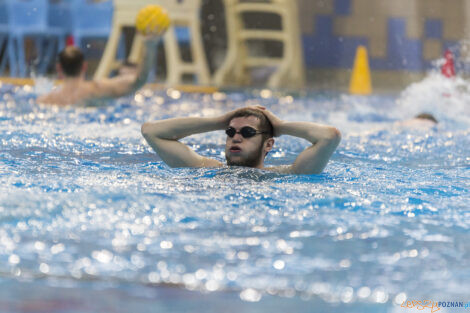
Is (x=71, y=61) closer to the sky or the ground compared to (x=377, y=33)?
closer to the ground

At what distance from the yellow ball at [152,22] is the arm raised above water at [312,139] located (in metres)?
2.73

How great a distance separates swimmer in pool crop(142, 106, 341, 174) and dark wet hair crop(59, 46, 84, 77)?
2.79 m

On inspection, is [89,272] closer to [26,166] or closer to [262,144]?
[262,144]

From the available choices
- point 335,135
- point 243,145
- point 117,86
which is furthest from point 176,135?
point 117,86

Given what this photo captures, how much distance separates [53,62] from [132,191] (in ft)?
29.5

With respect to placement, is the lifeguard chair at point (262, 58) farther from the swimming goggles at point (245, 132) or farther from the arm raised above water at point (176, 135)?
the swimming goggles at point (245, 132)

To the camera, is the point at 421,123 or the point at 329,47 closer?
the point at 421,123

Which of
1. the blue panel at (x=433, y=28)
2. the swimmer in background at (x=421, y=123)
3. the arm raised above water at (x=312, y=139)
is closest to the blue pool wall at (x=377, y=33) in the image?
the blue panel at (x=433, y=28)

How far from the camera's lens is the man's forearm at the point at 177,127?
391 centimetres

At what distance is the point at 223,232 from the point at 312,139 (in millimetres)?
1104

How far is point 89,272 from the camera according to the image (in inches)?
93.0

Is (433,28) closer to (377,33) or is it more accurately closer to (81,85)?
(377,33)

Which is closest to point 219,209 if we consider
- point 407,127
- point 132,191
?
point 132,191

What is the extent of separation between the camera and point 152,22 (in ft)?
20.6
